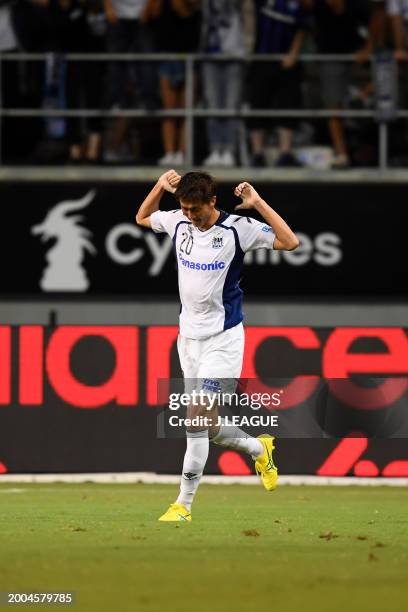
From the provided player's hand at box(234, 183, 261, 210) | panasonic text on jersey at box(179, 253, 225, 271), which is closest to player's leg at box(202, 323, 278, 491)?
panasonic text on jersey at box(179, 253, 225, 271)

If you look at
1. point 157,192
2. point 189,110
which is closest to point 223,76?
point 189,110

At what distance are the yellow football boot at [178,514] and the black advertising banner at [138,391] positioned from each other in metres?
5.44

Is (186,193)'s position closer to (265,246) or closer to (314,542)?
(265,246)

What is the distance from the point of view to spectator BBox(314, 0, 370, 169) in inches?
789

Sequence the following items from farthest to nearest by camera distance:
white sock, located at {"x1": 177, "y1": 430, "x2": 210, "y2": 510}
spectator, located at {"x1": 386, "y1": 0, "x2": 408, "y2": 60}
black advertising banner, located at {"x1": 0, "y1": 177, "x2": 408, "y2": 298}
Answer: black advertising banner, located at {"x1": 0, "y1": 177, "x2": 408, "y2": 298}, spectator, located at {"x1": 386, "y1": 0, "x2": 408, "y2": 60}, white sock, located at {"x1": 177, "y1": 430, "x2": 210, "y2": 510}

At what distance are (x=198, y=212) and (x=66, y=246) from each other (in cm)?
1045

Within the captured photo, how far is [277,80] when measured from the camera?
20.2 metres

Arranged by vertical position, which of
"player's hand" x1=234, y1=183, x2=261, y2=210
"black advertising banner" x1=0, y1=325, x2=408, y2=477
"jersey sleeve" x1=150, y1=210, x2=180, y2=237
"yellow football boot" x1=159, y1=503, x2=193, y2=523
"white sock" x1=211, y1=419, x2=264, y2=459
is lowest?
"black advertising banner" x1=0, y1=325, x2=408, y2=477

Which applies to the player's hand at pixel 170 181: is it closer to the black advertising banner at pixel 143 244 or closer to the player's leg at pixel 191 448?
the player's leg at pixel 191 448

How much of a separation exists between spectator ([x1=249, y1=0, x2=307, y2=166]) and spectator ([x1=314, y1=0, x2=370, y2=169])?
12.0 inches

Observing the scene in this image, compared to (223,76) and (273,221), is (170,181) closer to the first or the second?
(273,221)

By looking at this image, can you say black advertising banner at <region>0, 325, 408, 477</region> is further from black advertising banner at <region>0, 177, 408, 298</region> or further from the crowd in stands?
the crowd in stands

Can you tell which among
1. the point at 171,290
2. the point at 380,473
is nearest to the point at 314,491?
the point at 380,473

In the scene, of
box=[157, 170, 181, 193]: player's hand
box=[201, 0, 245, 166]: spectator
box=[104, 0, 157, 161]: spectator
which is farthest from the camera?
box=[104, 0, 157, 161]: spectator
